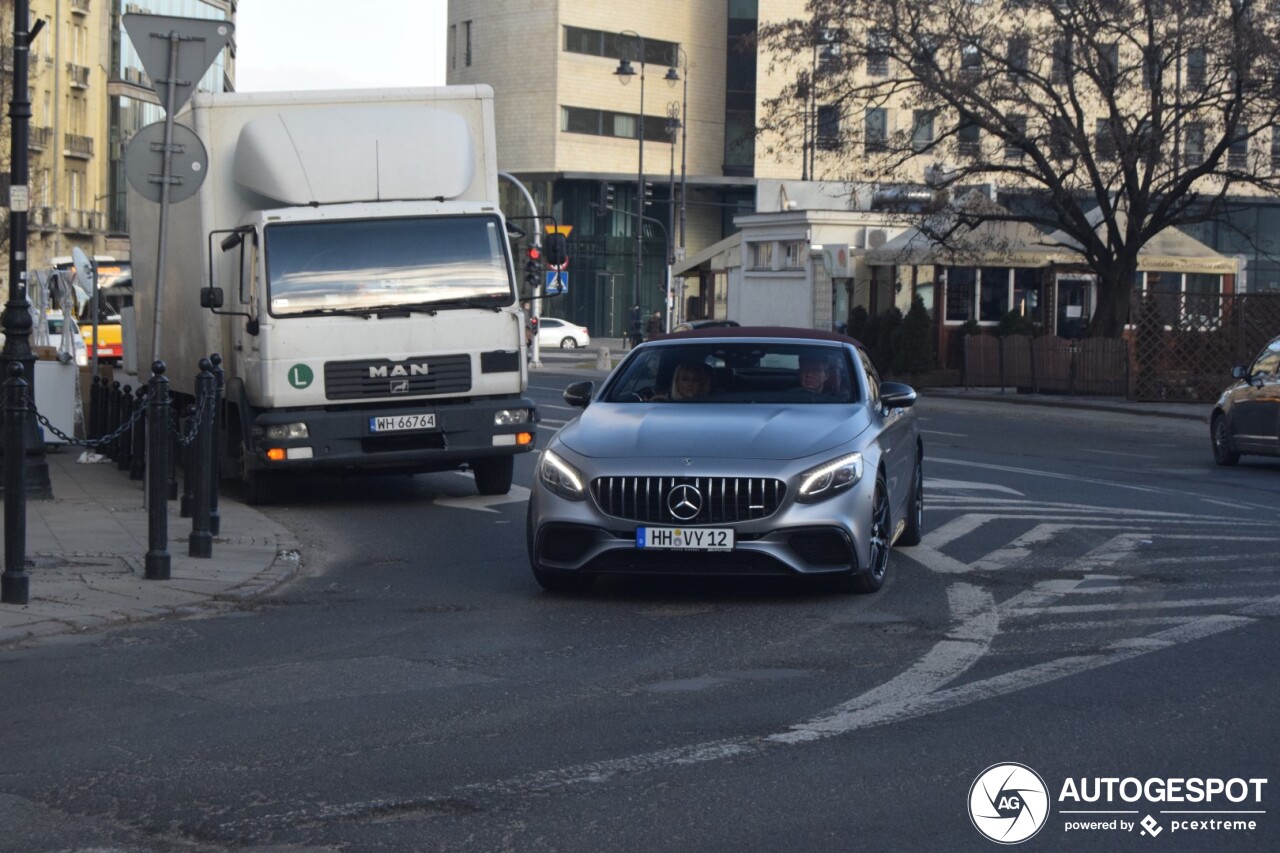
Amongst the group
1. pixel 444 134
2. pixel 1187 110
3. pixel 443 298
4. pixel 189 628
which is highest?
pixel 1187 110

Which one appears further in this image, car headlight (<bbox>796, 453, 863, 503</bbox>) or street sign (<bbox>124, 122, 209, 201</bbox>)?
street sign (<bbox>124, 122, 209, 201</bbox>)

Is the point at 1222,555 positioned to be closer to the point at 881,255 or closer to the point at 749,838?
the point at 749,838

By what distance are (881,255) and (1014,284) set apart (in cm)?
342

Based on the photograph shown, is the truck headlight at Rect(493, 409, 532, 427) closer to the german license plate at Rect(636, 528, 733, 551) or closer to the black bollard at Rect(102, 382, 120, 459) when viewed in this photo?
the black bollard at Rect(102, 382, 120, 459)

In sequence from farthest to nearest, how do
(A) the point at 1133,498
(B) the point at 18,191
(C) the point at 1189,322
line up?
(C) the point at 1189,322
(A) the point at 1133,498
(B) the point at 18,191

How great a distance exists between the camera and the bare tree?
115ft

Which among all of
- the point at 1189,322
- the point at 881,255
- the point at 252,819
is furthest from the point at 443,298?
the point at 881,255

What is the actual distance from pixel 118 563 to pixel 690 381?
3.66m

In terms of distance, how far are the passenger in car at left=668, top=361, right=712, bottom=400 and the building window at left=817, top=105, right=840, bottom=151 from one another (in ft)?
93.9

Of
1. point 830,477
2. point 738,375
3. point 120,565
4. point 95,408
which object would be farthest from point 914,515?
point 95,408

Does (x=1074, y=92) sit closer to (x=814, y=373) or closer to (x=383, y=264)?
(x=383, y=264)

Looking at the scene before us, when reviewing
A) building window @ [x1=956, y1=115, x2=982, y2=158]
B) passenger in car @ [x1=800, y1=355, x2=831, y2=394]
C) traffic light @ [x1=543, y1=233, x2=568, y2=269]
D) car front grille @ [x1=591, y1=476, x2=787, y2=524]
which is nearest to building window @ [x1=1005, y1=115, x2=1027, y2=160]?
building window @ [x1=956, y1=115, x2=982, y2=158]

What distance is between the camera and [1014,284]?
47094 millimetres

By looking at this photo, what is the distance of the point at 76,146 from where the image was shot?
84.3m
